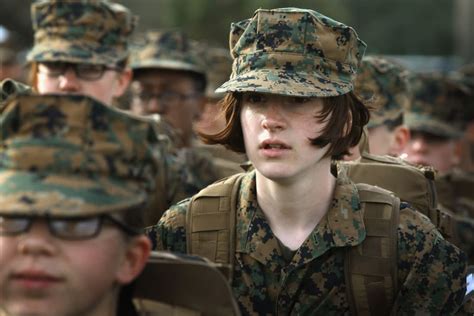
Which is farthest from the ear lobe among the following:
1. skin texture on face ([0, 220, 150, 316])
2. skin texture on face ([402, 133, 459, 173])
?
skin texture on face ([0, 220, 150, 316])

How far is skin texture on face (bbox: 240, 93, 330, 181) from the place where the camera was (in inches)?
207

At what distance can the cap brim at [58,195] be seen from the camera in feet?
12.4

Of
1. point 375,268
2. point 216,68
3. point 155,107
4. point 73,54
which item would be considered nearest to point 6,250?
point 375,268

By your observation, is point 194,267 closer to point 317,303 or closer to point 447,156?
point 317,303

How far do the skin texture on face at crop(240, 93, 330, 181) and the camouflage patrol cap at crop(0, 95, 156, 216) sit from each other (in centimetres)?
127

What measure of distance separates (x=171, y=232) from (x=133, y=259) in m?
1.32

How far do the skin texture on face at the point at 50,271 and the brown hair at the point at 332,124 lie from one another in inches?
65.1

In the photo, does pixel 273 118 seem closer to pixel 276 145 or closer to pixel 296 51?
pixel 276 145

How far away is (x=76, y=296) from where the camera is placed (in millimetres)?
3898

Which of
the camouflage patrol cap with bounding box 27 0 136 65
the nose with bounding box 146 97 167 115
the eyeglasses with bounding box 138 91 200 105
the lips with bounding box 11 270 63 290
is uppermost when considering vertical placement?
the camouflage patrol cap with bounding box 27 0 136 65

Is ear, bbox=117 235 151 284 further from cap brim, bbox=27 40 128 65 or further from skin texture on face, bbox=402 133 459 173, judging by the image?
skin texture on face, bbox=402 133 459 173

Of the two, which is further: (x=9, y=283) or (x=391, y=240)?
(x=391, y=240)

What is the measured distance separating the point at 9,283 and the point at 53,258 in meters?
0.16

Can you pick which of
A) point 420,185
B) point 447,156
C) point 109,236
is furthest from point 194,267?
point 447,156
